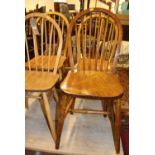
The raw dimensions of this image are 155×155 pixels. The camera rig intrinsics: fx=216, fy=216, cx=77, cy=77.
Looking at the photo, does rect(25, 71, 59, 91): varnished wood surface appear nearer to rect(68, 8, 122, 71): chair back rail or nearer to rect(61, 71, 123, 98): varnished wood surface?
rect(61, 71, 123, 98): varnished wood surface

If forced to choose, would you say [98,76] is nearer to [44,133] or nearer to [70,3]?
[44,133]

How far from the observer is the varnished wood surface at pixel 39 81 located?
4.01 ft

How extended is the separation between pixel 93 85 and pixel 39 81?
0.33 meters

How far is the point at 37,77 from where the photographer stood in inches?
53.9

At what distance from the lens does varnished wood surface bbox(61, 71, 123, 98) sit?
116cm

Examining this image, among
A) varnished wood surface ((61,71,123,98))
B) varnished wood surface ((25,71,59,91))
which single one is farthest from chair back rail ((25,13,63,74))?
varnished wood surface ((61,71,123,98))

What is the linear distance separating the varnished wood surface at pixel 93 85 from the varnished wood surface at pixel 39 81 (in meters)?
0.08

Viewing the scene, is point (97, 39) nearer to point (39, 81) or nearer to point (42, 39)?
point (42, 39)

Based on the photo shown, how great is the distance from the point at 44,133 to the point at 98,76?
1.75ft

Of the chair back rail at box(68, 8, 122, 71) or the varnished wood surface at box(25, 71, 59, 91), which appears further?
the chair back rail at box(68, 8, 122, 71)

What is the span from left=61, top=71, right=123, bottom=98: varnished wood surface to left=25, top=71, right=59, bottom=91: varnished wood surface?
0.28ft
